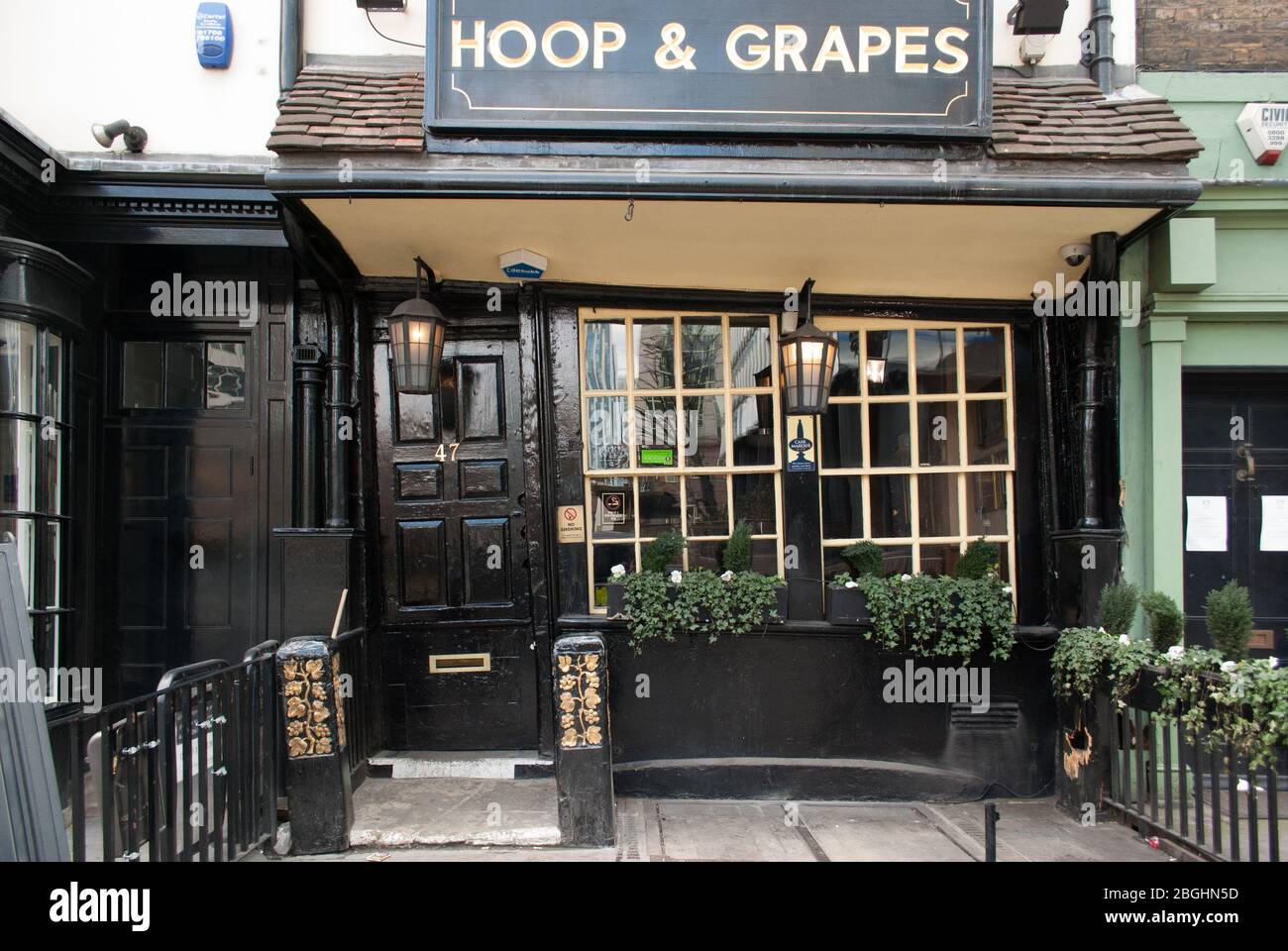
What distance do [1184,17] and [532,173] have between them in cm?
524

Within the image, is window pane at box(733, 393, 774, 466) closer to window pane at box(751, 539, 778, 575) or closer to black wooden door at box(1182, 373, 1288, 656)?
window pane at box(751, 539, 778, 575)

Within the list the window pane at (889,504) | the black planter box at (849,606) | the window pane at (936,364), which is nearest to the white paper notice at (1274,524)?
Result: the window pane at (936,364)

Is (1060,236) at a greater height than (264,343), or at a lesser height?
greater

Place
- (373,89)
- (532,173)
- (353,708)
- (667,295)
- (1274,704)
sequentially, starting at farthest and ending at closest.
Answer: (667,295) → (353,708) → (373,89) → (532,173) → (1274,704)

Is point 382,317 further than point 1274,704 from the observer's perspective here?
Yes

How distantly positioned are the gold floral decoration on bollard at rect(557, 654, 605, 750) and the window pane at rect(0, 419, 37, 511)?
359 centimetres

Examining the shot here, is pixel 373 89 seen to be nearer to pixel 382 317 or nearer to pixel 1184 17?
pixel 382 317

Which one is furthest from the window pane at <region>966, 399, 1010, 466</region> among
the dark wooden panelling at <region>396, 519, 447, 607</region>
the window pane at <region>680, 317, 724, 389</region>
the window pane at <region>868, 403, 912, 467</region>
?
the dark wooden panelling at <region>396, 519, 447, 607</region>

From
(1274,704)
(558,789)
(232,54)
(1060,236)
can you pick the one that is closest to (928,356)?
(1060,236)

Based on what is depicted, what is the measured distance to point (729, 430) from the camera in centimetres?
561

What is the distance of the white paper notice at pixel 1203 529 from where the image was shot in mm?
5688

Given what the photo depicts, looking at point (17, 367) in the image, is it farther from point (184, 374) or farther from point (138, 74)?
point (138, 74)

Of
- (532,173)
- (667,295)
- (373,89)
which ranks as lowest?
(667,295)

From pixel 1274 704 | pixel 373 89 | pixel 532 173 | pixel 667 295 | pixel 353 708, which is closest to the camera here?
pixel 1274 704
